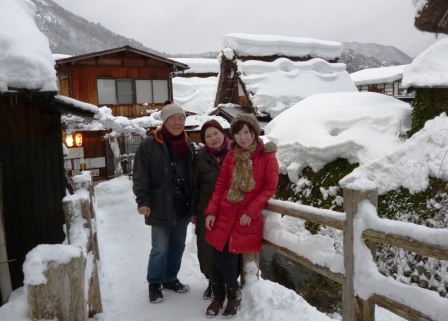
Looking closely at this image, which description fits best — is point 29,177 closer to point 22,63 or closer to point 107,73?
point 22,63

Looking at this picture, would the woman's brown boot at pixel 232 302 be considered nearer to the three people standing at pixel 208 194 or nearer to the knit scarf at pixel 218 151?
the three people standing at pixel 208 194

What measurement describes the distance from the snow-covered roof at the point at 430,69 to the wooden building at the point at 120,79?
12.8m

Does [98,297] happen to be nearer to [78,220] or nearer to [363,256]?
[78,220]

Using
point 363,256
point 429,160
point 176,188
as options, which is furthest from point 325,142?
point 363,256

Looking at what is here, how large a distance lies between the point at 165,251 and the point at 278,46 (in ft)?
64.5

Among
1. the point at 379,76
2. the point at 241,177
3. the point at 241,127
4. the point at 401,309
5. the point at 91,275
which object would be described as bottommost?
the point at 91,275

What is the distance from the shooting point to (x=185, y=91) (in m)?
27.4

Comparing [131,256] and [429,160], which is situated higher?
[429,160]

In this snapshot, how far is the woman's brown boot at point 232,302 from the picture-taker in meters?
3.31

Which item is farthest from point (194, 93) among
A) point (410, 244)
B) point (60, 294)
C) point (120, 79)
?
point (60, 294)

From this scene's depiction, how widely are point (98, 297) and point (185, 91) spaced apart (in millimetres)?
24959

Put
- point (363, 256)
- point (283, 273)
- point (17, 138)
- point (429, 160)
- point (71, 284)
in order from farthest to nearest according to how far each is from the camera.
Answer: point (283, 273) → point (429, 160) → point (17, 138) → point (363, 256) → point (71, 284)

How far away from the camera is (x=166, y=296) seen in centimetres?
389

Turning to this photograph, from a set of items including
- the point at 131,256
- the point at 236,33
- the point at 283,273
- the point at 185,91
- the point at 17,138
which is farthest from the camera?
the point at 185,91
